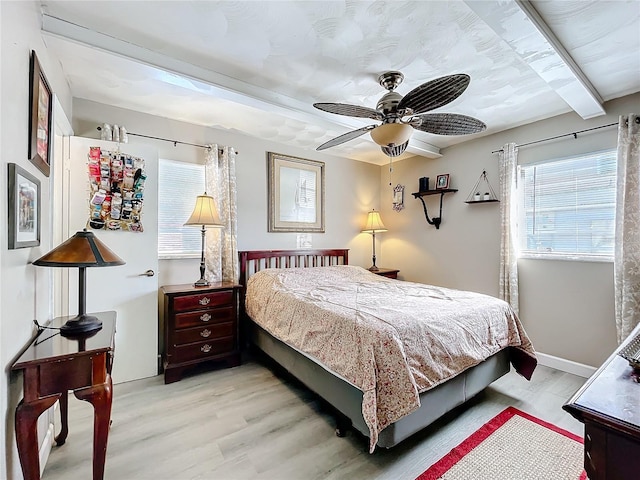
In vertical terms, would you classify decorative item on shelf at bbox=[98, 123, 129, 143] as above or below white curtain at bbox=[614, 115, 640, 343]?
above

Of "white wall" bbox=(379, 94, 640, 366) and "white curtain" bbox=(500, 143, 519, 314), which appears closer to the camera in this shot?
"white wall" bbox=(379, 94, 640, 366)

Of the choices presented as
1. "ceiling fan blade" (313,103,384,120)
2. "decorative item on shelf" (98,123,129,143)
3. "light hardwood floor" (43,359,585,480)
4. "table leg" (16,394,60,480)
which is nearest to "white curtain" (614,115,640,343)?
"light hardwood floor" (43,359,585,480)

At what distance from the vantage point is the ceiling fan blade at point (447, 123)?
2.14m

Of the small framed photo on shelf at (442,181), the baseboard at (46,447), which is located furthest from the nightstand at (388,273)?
the baseboard at (46,447)

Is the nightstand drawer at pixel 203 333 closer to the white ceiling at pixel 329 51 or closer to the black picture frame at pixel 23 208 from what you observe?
the black picture frame at pixel 23 208

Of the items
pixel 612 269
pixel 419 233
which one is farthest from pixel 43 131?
pixel 612 269

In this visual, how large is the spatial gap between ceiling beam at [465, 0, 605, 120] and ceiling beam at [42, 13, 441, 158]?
158 cm

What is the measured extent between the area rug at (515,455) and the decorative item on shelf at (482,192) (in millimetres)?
2335

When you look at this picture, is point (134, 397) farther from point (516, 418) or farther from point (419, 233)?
point (419, 233)

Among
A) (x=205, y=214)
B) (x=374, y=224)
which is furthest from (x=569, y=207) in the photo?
(x=205, y=214)

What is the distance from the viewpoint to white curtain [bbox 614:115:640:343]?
2.54m

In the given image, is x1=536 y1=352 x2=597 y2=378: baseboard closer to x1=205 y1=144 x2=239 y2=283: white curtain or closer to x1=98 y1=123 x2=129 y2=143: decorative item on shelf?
x1=205 y1=144 x2=239 y2=283: white curtain

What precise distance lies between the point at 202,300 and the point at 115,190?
130 cm

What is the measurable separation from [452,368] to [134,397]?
2.55m
